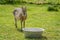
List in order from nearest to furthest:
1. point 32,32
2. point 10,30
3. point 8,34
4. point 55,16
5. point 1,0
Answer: point 32,32
point 8,34
point 10,30
point 55,16
point 1,0

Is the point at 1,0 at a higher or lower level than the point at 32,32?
lower

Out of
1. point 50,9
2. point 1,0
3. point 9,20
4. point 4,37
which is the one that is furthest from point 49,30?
point 1,0

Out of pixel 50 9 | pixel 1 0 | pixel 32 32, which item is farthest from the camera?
pixel 1 0

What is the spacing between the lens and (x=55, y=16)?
12211mm

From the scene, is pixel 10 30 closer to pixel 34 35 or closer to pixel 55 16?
pixel 34 35

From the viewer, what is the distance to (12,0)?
16.4 meters

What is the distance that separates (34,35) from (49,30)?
1.40 metres

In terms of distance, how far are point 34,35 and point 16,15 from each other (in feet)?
5.32

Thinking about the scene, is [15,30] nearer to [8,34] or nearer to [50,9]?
[8,34]

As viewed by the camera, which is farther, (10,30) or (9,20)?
(9,20)

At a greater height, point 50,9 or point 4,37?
point 4,37

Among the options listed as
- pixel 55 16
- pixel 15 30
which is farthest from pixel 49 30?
pixel 55 16

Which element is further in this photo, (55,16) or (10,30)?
(55,16)

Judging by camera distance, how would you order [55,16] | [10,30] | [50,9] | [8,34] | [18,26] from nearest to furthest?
1. [8,34]
2. [10,30]
3. [18,26]
4. [55,16]
5. [50,9]
